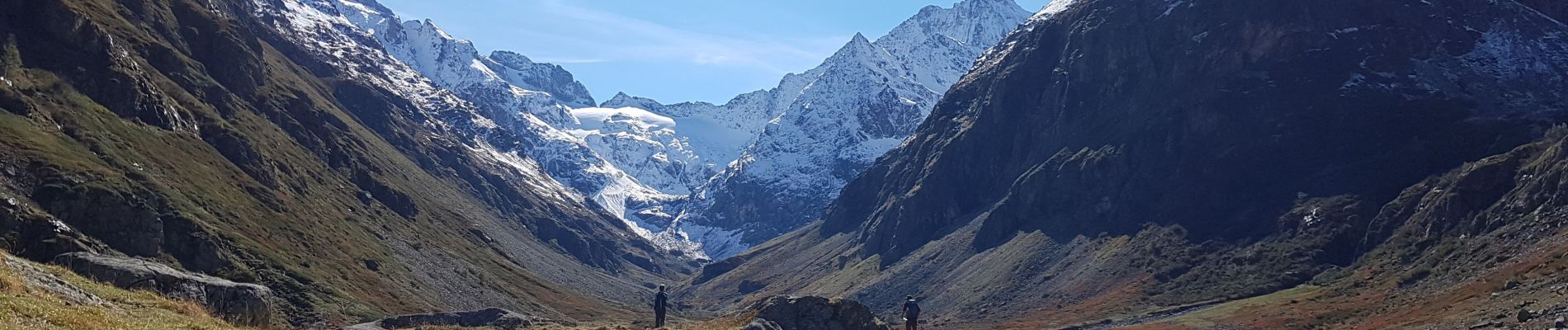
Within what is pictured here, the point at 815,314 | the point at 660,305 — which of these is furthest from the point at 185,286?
the point at 815,314

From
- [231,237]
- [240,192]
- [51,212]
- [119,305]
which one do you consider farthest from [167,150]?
[119,305]

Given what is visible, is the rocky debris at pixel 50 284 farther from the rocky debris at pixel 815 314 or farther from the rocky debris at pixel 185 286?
the rocky debris at pixel 815 314

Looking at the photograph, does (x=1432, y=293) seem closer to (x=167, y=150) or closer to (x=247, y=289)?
(x=247, y=289)

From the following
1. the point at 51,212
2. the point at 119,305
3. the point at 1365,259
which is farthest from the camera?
the point at 1365,259

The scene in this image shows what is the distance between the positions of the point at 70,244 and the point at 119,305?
7212 cm

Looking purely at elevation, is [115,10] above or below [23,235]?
above

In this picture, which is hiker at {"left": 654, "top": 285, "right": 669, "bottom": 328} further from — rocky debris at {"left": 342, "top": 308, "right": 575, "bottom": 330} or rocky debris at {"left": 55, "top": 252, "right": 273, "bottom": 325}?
rocky debris at {"left": 55, "top": 252, "right": 273, "bottom": 325}

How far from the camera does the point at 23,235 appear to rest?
9612 centimetres

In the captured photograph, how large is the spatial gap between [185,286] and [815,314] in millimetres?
32633

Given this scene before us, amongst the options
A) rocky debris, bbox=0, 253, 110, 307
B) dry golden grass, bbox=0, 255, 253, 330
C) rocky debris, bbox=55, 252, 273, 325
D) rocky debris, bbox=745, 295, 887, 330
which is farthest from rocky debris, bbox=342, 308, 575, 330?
rocky debris, bbox=0, 253, 110, 307

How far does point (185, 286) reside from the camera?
52.5 m

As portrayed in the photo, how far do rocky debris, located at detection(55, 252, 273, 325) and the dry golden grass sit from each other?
5.31 metres

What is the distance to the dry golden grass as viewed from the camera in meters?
30.8

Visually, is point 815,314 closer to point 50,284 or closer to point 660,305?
point 660,305
